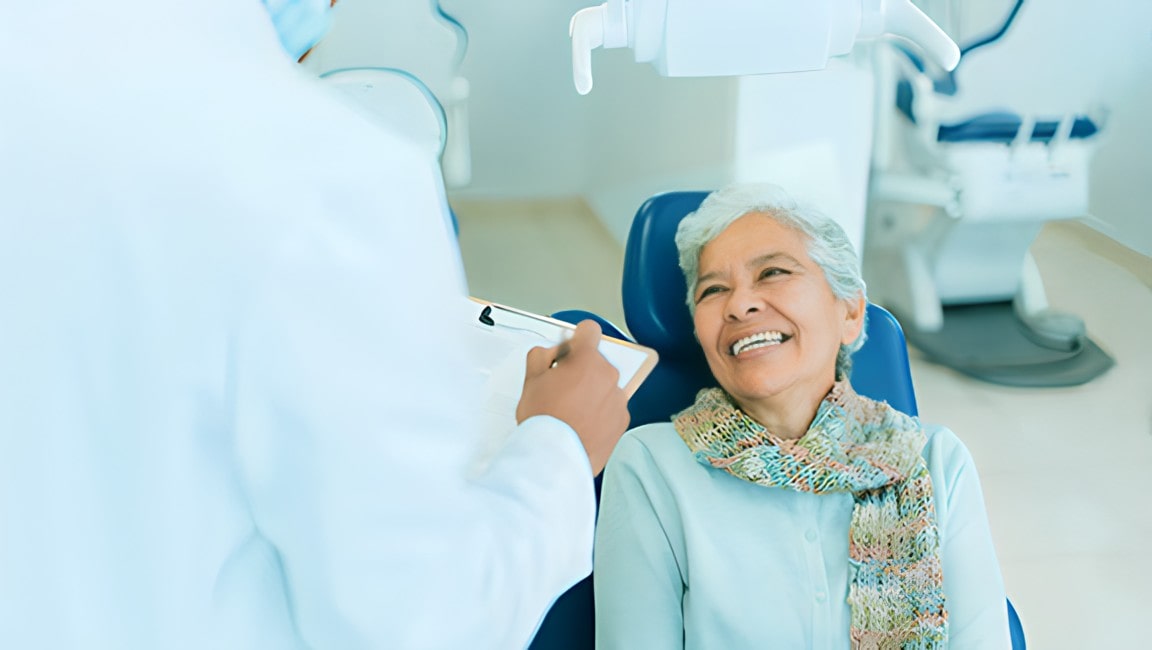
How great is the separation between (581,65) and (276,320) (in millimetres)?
455

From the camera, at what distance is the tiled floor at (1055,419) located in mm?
2100

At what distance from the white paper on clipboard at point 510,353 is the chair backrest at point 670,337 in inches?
8.3

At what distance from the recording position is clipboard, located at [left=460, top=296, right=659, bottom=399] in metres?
1.26

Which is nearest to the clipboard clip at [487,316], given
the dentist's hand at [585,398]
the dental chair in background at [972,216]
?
the dentist's hand at [585,398]

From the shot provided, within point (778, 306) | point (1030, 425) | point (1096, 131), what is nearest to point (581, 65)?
point (778, 306)

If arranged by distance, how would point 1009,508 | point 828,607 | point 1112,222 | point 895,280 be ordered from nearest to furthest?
point 828,607
point 1009,508
point 895,280
point 1112,222

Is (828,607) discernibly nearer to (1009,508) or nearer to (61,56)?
(61,56)

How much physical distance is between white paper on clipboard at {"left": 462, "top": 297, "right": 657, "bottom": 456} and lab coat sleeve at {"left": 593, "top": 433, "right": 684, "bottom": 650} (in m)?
0.14

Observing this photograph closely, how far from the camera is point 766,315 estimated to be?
4.40 ft

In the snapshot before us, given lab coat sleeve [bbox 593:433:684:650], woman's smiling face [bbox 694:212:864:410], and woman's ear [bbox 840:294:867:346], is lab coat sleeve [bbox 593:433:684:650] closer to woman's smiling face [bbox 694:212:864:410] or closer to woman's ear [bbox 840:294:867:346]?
woman's smiling face [bbox 694:212:864:410]

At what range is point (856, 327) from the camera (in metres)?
1.44

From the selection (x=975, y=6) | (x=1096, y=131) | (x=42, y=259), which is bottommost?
(x=1096, y=131)

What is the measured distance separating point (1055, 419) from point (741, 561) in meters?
1.85

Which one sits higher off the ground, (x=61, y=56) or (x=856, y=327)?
(x=61, y=56)
